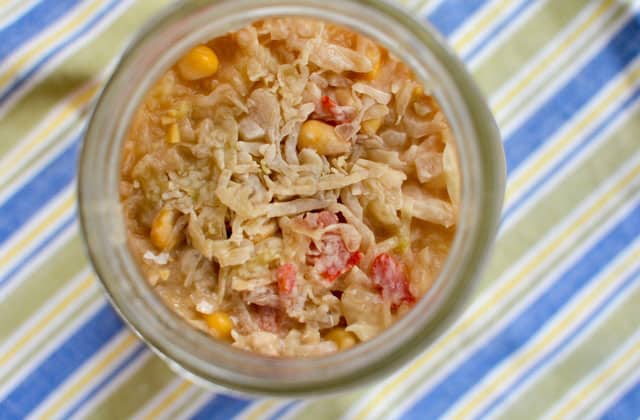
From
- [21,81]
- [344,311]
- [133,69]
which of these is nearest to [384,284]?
[344,311]

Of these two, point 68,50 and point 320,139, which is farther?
point 68,50

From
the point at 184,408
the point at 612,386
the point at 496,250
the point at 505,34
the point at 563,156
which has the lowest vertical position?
the point at 184,408

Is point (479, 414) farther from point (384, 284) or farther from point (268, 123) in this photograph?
point (268, 123)

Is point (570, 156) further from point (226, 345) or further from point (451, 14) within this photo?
point (226, 345)

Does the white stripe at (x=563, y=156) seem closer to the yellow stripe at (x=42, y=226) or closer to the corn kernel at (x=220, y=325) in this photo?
the corn kernel at (x=220, y=325)

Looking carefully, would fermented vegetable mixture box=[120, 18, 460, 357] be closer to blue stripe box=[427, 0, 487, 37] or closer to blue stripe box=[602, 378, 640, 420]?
blue stripe box=[427, 0, 487, 37]

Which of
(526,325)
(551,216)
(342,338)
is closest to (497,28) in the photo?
(551,216)
